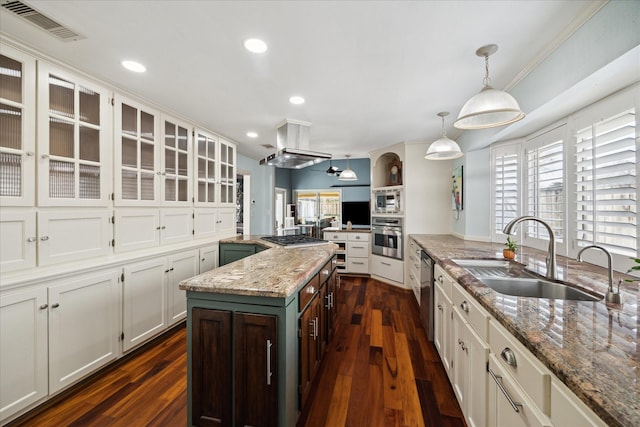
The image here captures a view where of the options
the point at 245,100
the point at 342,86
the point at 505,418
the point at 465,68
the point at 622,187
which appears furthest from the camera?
the point at 245,100

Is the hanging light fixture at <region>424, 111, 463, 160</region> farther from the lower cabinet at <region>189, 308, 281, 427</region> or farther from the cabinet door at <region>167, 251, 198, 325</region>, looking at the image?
the cabinet door at <region>167, 251, 198, 325</region>

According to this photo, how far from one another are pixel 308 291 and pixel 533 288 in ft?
5.02

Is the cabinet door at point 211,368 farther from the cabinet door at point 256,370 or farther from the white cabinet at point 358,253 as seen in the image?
the white cabinet at point 358,253

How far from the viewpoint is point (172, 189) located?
3064 mm

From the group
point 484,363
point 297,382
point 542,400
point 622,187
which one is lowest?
point 297,382

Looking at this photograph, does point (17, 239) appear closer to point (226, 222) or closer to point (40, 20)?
point (40, 20)

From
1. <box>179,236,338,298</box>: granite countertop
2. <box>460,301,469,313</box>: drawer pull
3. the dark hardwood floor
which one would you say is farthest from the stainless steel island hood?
<box>460,301,469,313</box>: drawer pull

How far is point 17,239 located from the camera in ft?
5.65

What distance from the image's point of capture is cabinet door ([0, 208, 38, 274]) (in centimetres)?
166

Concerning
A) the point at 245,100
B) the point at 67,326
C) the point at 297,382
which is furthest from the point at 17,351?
the point at 245,100

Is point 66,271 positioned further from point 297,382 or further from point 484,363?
point 484,363

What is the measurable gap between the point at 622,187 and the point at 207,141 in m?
4.15

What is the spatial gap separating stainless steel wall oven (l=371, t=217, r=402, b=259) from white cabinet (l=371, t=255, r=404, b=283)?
3.8 inches

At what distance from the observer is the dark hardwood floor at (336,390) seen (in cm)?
173
